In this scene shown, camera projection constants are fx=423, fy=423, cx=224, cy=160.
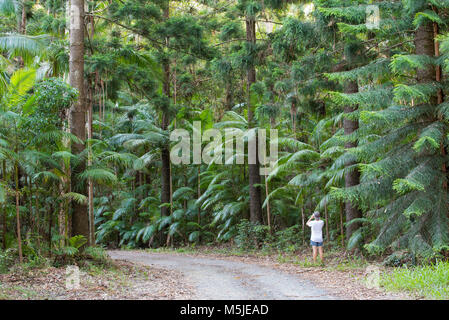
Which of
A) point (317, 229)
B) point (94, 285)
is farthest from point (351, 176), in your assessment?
point (94, 285)

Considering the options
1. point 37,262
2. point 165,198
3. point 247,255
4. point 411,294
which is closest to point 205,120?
point 165,198

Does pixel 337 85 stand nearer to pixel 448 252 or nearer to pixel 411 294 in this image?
pixel 448 252

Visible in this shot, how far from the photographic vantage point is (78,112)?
33.4 feet

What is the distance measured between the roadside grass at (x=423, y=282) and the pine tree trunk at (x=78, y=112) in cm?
669

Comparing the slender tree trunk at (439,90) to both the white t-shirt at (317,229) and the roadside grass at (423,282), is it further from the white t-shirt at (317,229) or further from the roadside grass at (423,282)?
the white t-shirt at (317,229)

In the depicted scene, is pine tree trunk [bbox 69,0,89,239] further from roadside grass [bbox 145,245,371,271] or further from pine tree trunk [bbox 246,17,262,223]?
pine tree trunk [bbox 246,17,262,223]

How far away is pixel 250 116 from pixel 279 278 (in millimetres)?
8137

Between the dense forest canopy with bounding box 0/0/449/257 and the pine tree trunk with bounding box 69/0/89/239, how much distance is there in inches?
1.4

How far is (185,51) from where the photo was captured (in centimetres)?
1417

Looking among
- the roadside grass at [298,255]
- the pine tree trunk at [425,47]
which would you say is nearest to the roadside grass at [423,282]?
the roadside grass at [298,255]

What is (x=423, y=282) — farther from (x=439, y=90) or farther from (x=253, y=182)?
(x=253, y=182)

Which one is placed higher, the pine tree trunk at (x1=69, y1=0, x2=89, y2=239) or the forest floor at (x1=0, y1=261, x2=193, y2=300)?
the pine tree trunk at (x1=69, y1=0, x2=89, y2=239)

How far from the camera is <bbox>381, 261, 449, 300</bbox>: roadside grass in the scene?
6259 mm

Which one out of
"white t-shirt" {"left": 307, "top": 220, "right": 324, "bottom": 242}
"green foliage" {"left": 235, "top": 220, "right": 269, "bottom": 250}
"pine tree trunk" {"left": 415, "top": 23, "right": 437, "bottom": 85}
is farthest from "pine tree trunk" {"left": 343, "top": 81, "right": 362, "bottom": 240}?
"green foliage" {"left": 235, "top": 220, "right": 269, "bottom": 250}
